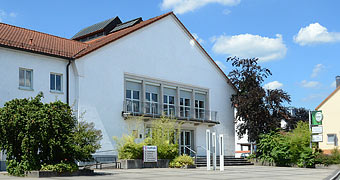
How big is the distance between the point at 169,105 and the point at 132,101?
3738 millimetres

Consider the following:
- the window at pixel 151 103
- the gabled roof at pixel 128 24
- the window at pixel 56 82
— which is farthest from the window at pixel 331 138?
the window at pixel 56 82

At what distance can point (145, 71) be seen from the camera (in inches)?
1193

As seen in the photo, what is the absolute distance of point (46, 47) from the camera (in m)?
25.9

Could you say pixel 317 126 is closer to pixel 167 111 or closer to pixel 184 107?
pixel 184 107

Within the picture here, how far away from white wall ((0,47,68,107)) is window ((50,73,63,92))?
0.75 ft

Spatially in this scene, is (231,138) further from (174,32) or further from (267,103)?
(174,32)

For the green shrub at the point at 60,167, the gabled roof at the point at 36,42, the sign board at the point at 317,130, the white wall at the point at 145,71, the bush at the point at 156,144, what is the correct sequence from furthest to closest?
the sign board at the point at 317,130
the white wall at the point at 145,71
the gabled roof at the point at 36,42
the bush at the point at 156,144
the green shrub at the point at 60,167

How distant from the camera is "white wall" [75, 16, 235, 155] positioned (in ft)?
88.0

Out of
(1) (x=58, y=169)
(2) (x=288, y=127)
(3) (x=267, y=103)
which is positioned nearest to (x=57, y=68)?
(1) (x=58, y=169)

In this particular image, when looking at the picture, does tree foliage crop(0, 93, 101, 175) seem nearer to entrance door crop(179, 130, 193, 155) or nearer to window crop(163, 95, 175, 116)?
window crop(163, 95, 175, 116)

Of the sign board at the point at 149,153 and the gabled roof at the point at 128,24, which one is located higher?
the gabled roof at the point at 128,24

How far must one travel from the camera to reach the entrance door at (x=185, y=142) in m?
32.9

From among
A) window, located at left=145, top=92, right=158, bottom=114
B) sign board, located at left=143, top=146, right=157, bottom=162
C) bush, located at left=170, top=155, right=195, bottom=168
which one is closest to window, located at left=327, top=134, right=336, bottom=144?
window, located at left=145, top=92, right=158, bottom=114

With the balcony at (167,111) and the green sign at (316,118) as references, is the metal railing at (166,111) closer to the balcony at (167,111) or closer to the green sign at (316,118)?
the balcony at (167,111)
